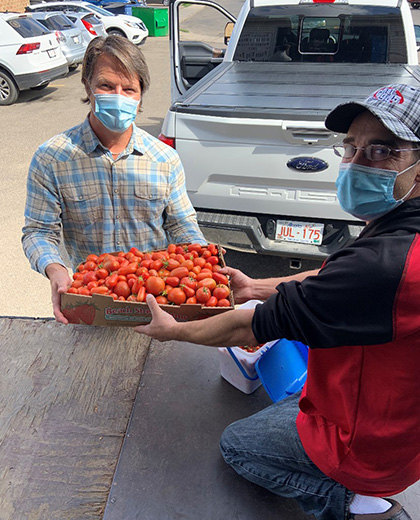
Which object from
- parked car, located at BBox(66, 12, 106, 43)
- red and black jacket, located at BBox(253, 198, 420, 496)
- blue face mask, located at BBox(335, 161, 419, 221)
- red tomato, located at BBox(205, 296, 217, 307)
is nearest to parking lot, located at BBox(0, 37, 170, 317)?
parked car, located at BBox(66, 12, 106, 43)

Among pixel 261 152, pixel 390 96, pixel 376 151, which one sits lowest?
pixel 261 152

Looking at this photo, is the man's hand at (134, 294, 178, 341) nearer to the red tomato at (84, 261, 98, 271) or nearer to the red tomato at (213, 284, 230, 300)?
the red tomato at (213, 284, 230, 300)

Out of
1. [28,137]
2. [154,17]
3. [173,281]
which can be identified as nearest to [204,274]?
[173,281]

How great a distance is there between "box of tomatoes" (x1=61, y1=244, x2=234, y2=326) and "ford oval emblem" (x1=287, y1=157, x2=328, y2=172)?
1.55 metres

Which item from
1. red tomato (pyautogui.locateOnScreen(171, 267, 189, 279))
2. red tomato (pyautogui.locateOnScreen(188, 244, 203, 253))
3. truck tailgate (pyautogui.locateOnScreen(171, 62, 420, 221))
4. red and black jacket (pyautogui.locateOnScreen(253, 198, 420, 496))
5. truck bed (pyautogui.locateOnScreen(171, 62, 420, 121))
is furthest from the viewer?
truck bed (pyautogui.locateOnScreen(171, 62, 420, 121))

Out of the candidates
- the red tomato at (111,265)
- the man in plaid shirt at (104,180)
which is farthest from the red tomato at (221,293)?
the man in plaid shirt at (104,180)

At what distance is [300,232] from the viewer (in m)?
3.98

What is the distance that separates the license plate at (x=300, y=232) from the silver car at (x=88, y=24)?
13.4 metres

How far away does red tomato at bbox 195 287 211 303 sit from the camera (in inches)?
91.1

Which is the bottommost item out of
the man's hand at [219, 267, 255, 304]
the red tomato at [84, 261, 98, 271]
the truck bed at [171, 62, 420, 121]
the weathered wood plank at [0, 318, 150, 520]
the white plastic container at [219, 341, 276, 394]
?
the weathered wood plank at [0, 318, 150, 520]

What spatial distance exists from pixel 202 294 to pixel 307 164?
1.89m

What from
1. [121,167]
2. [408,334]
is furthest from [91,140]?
[408,334]

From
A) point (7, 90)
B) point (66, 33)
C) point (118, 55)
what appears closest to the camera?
point (118, 55)

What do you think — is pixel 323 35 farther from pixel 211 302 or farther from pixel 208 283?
pixel 211 302
